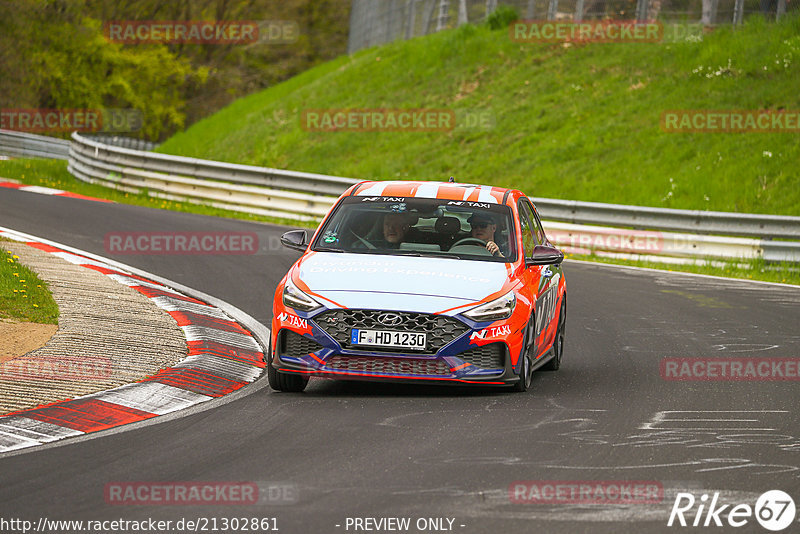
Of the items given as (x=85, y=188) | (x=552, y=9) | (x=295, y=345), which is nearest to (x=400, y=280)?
(x=295, y=345)

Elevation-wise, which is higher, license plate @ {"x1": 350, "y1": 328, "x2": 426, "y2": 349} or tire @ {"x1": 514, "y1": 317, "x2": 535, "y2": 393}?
license plate @ {"x1": 350, "y1": 328, "x2": 426, "y2": 349}

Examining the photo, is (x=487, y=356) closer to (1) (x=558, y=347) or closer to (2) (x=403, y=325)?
(2) (x=403, y=325)

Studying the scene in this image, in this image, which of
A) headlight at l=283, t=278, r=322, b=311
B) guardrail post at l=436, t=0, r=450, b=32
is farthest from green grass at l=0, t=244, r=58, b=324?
guardrail post at l=436, t=0, r=450, b=32

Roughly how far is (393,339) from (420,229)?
1.63 metres

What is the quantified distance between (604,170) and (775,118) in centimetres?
371

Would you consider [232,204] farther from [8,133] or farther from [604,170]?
[8,133]

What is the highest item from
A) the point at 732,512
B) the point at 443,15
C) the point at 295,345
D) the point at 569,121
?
the point at 443,15

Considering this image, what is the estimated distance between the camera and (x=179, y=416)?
26.1 feet

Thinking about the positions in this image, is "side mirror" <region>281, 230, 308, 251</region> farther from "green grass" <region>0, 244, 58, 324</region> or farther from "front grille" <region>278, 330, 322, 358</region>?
"green grass" <region>0, 244, 58, 324</region>

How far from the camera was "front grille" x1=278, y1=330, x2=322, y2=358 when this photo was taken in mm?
8531

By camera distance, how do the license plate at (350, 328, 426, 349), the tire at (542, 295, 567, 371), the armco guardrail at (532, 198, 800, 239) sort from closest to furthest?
1. the license plate at (350, 328, 426, 349)
2. the tire at (542, 295, 567, 371)
3. the armco guardrail at (532, 198, 800, 239)

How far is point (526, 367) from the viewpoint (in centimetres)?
898

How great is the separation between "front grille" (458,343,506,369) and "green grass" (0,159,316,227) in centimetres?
1490

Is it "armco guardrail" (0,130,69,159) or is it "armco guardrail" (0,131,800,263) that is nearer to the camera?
"armco guardrail" (0,131,800,263)
